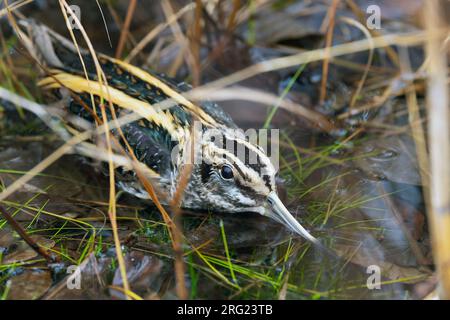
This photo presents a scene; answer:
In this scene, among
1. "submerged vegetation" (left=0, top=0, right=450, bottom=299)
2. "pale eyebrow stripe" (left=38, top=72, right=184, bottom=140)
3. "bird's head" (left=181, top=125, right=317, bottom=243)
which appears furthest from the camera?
"pale eyebrow stripe" (left=38, top=72, right=184, bottom=140)

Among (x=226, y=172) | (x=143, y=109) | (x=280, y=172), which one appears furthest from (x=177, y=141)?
(x=280, y=172)

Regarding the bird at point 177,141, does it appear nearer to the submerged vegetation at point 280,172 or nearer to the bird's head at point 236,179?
the bird's head at point 236,179

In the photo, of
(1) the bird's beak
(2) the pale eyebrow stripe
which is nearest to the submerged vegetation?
(1) the bird's beak

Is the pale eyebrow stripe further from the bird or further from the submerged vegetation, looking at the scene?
the submerged vegetation

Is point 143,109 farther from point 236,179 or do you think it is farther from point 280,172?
point 280,172

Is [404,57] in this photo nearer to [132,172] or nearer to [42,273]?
[132,172]

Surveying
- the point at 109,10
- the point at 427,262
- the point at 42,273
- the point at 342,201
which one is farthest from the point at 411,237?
the point at 109,10

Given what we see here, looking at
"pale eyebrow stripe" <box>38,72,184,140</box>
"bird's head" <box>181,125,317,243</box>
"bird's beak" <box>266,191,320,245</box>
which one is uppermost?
"pale eyebrow stripe" <box>38,72,184,140</box>

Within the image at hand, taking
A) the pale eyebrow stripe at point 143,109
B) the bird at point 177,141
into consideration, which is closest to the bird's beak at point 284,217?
the bird at point 177,141
